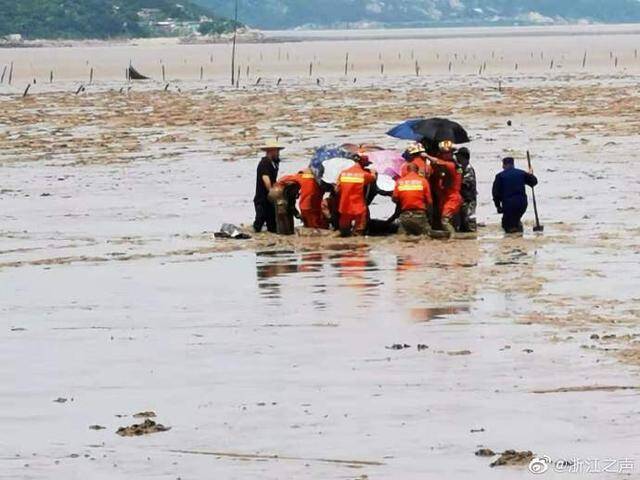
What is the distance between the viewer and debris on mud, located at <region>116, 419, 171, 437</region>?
10.6 meters

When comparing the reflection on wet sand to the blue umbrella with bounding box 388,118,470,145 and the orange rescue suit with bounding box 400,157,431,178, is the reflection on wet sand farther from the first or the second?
the blue umbrella with bounding box 388,118,470,145

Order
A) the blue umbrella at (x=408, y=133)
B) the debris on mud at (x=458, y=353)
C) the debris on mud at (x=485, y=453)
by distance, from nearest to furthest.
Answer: the debris on mud at (x=485, y=453) → the debris on mud at (x=458, y=353) → the blue umbrella at (x=408, y=133)

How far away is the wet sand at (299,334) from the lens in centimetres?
1022

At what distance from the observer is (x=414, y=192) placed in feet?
64.7

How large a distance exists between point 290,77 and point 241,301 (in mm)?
69961

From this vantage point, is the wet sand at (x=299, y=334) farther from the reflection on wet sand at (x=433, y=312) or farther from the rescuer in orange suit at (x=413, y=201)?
the rescuer in orange suit at (x=413, y=201)

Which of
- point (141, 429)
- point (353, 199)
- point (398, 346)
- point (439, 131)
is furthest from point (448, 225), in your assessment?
point (141, 429)

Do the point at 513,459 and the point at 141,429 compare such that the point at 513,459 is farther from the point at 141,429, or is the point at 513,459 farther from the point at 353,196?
the point at 353,196

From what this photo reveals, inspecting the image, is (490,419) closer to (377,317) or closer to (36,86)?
(377,317)

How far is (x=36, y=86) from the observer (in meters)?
75.3

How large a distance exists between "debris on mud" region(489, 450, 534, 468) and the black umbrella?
11.3m

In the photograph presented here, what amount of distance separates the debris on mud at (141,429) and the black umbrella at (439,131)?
1058cm

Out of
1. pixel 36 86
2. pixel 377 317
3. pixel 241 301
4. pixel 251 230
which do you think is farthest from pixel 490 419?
pixel 36 86

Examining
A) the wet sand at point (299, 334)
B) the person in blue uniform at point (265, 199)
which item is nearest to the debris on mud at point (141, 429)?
the wet sand at point (299, 334)
